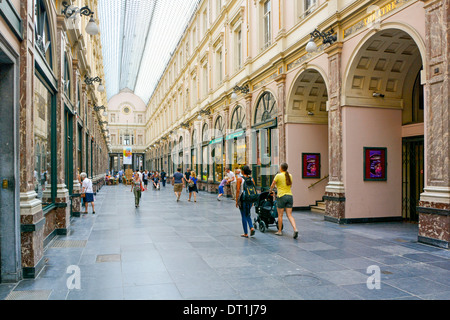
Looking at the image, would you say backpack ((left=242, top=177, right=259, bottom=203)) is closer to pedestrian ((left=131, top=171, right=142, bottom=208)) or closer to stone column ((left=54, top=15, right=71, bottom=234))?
stone column ((left=54, top=15, right=71, bottom=234))

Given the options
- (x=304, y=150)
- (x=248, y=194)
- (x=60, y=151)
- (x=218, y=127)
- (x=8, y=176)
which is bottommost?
(x=248, y=194)

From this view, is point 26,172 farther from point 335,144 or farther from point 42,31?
point 335,144

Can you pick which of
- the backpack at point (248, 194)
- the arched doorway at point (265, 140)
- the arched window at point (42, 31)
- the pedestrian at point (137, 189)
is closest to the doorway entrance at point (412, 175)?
the arched doorway at point (265, 140)

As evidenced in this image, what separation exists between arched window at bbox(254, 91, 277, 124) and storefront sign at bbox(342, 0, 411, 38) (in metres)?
5.25

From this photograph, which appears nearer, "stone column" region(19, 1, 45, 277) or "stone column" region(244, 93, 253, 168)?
"stone column" region(19, 1, 45, 277)

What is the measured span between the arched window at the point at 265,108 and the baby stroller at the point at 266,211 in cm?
650

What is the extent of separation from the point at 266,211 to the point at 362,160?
11.4ft

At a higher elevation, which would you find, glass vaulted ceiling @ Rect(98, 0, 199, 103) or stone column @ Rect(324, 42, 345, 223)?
glass vaulted ceiling @ Rect(98, 0, 199, 103)

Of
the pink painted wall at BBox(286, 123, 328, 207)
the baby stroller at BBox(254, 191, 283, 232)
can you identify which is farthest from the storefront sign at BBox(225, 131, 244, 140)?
the baby stroller at BBox(254, 191, 283, 232)

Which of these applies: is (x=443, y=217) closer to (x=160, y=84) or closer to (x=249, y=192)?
(x=249, y=192)

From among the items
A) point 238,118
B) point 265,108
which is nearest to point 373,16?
point 265,108

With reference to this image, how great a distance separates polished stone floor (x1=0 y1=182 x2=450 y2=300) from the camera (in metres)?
4.85

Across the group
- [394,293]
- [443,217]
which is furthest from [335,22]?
[394,293]

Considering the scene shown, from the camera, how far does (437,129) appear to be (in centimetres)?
777
